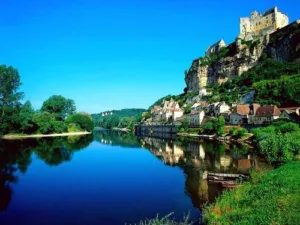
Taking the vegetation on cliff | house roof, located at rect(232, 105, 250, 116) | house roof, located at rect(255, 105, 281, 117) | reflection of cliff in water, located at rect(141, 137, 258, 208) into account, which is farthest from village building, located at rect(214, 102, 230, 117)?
reflection of cliff in water, located at rect(141, 137, 258, 208)

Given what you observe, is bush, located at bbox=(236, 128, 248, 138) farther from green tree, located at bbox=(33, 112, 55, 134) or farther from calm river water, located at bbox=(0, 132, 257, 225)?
green tree, located at bbox=(33, 112, 55, 134)

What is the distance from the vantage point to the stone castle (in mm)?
71500

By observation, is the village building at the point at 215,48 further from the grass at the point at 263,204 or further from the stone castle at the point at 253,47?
the grass at the point at 263,204

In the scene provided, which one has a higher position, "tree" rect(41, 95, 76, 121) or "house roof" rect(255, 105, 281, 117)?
"tree" rect(41, 95, 76, 121)

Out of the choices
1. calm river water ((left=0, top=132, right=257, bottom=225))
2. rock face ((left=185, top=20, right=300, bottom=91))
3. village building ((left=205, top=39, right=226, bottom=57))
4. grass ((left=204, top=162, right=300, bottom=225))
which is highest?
village building ((left=205, top=39, right=226, bottom=57))

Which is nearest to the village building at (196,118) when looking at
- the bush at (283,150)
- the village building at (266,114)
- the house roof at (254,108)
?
the house roof at (254,108)

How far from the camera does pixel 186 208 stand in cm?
1638

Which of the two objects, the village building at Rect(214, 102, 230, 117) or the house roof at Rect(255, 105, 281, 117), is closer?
the house roof at Rect(255, 105, 281, 117)

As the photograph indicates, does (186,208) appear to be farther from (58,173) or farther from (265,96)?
(265,96)

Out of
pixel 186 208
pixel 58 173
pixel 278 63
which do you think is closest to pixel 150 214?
pixel 186 208

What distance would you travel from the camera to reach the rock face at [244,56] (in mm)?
70594

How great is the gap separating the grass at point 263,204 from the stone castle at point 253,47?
59.4 meters

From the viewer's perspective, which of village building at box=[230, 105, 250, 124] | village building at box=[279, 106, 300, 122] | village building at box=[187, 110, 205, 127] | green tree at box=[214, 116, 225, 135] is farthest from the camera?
village building at box=[187, 110, 205, 127]

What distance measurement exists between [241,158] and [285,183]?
17329 mm
